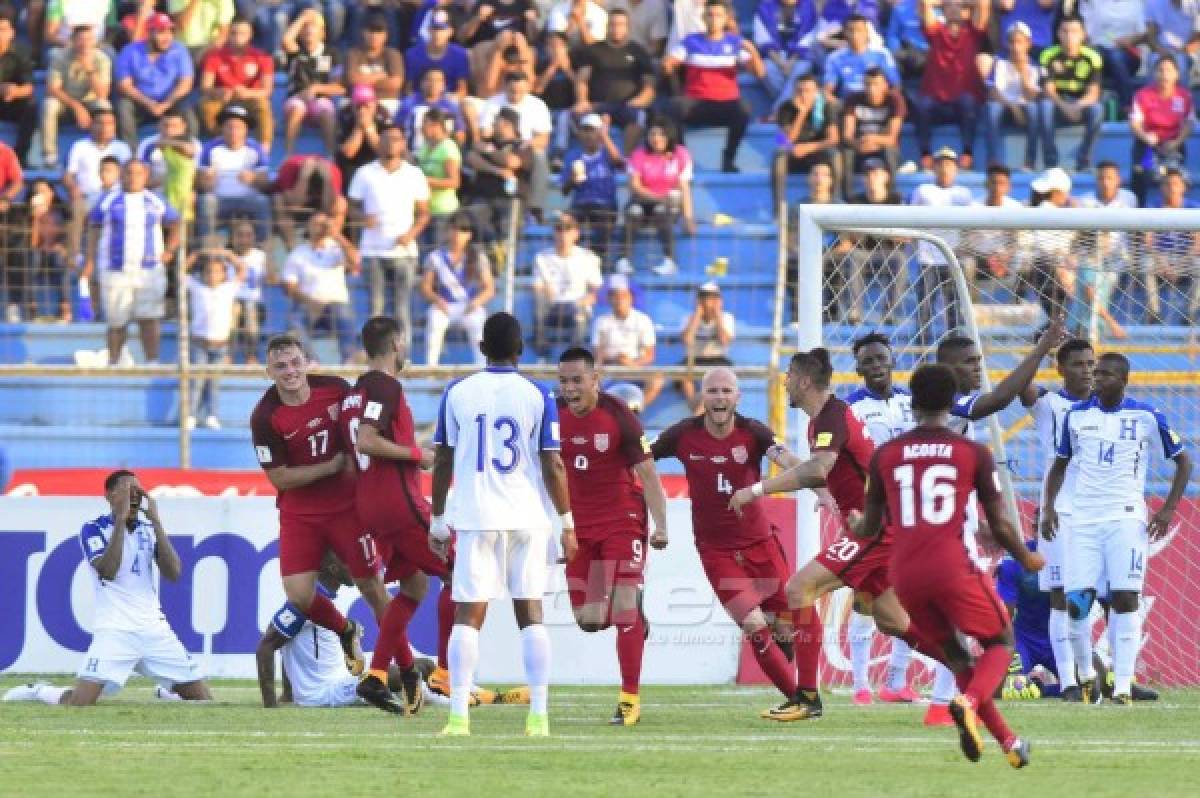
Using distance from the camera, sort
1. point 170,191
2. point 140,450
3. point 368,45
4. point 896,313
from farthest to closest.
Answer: point 368,45 < point 170,191 < point 140,450 < point 896,313

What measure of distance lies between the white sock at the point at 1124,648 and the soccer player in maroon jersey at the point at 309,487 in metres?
4.70

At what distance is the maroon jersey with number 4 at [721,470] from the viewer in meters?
13.9

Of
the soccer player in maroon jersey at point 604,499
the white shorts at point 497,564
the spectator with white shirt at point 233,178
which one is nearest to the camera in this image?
the white shorts at point 497,564

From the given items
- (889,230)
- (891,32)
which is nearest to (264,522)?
(889,230)

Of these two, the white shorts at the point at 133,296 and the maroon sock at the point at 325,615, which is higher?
the white shorts at the point at 133,296

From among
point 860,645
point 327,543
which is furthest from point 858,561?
point 327,543

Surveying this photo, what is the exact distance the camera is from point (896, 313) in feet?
58.0

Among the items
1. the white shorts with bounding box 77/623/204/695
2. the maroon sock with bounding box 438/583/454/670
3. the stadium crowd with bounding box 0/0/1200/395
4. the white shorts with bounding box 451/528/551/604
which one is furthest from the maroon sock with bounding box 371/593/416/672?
the stadium crowd with bounding box 0/0/1200/395

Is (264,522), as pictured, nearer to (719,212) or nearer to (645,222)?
(645,222)

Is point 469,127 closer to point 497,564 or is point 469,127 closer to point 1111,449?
point 1111,449

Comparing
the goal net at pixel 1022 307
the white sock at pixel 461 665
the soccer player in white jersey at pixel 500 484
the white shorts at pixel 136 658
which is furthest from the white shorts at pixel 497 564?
the goal net at pixel 1022 307

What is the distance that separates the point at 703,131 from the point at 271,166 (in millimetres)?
4337

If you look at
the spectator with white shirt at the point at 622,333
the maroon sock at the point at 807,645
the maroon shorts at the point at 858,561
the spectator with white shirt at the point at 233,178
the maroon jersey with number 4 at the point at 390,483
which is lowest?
the maroon sock at the point at 807,645

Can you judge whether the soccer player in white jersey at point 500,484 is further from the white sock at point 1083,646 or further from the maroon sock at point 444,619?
the white sock at point 1083,646
